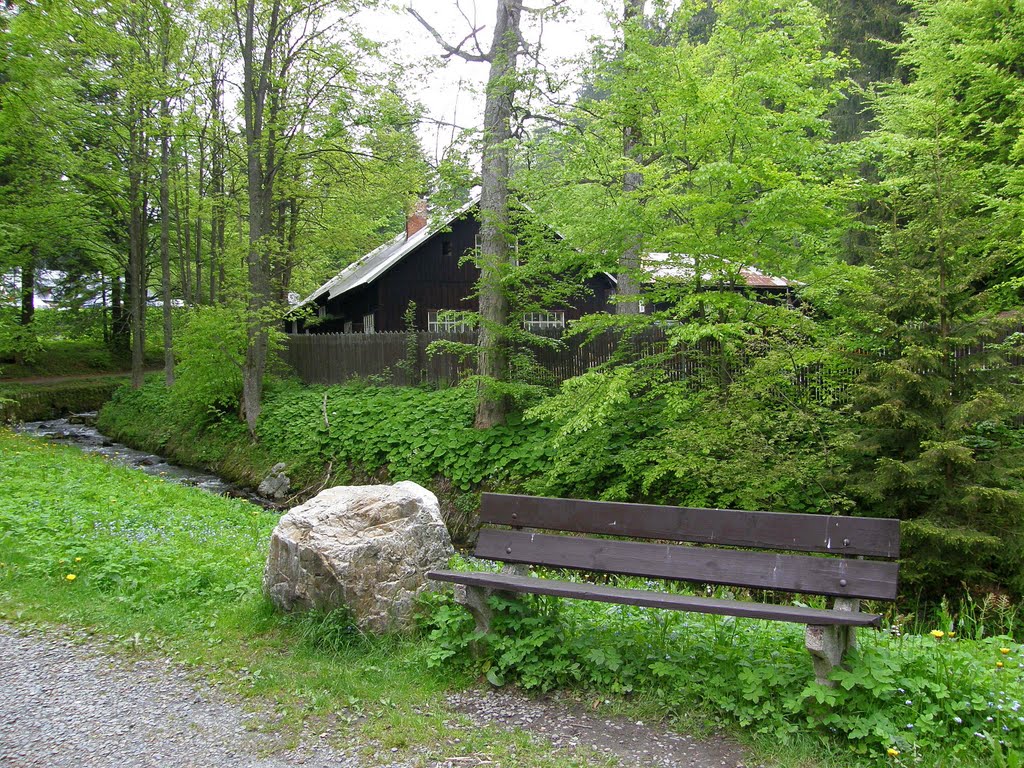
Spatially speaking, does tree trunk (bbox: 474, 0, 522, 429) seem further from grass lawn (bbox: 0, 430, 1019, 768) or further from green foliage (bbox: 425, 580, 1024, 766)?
green foliage (bbox: 425, 580, 1024, 766)

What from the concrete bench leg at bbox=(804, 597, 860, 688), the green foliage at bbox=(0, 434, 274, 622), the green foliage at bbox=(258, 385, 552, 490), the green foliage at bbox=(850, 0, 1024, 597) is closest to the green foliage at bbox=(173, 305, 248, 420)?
the green foliage at bbox=(258, 385, 552, 490)

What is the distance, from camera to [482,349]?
43.2ft

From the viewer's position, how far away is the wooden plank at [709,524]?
3812 mm

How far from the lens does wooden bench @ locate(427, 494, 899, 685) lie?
3646mm

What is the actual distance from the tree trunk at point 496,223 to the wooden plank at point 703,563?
26.0ft

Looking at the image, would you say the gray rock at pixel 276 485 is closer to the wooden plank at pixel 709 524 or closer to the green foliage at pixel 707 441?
the green foliage at pixel 707 441

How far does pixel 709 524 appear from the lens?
4281mm

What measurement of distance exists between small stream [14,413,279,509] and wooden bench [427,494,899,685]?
35.3ft

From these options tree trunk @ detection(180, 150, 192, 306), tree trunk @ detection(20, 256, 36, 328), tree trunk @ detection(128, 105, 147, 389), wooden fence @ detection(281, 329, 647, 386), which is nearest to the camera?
wooden fence @ detection(281, 329, 647, 386)

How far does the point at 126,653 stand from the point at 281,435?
501 inches

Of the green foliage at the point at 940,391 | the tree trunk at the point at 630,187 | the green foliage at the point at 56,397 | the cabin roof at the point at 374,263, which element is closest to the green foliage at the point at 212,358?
the cabin roof at the point at 374,263

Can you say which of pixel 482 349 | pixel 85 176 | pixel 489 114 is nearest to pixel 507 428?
pixel 482 349

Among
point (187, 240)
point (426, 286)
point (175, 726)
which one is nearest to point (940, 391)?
point (175, 726)

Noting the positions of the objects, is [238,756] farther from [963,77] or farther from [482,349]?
[963,77]
